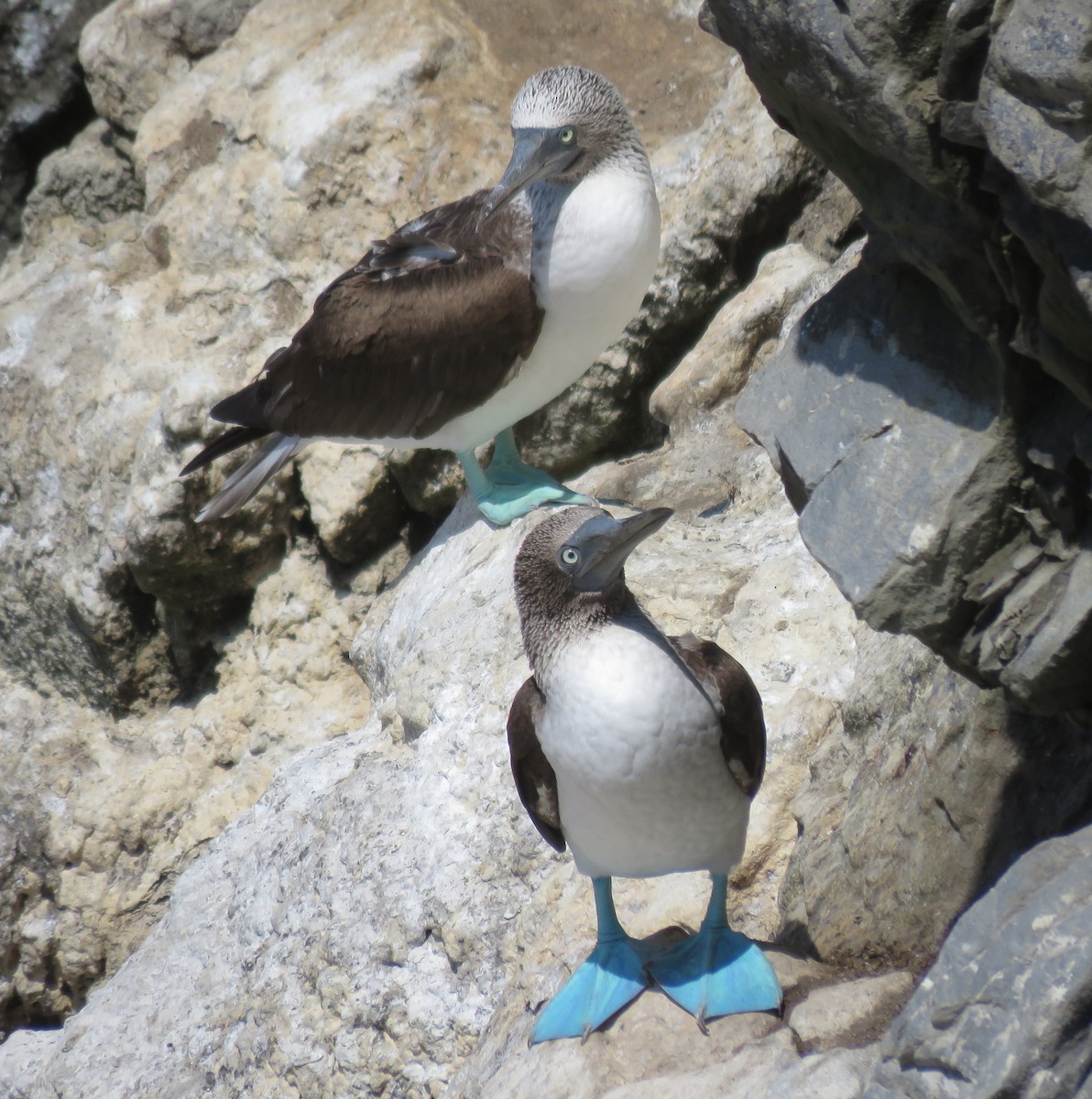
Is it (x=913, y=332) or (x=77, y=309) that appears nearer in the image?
(x=913, y=332)

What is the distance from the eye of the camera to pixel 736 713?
3658mm

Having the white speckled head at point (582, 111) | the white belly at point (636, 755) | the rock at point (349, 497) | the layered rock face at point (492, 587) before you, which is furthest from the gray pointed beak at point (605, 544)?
the rock at point (349, 497)

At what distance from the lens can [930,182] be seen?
102 inches

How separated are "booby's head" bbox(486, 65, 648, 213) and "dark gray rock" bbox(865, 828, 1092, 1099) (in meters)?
3.67

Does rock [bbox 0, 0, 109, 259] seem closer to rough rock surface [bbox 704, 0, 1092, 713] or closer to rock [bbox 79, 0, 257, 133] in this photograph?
rock [bbox 79, 0, 257, 133]

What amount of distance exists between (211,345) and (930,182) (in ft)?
17.2

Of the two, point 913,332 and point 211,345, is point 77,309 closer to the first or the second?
point 211,345

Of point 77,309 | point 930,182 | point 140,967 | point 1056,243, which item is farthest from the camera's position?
point 77,309

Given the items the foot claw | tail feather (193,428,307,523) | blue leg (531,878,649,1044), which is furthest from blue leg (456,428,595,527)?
the foot claw

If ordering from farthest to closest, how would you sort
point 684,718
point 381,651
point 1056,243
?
point 381,651
point 684,718
point 1056,243

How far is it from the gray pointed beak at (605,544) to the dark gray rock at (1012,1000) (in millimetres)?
1264

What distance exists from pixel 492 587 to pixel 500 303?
1.13m

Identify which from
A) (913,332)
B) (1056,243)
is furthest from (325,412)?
(1056,243)

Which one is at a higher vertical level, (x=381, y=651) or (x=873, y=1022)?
(x=873, y=1022)
